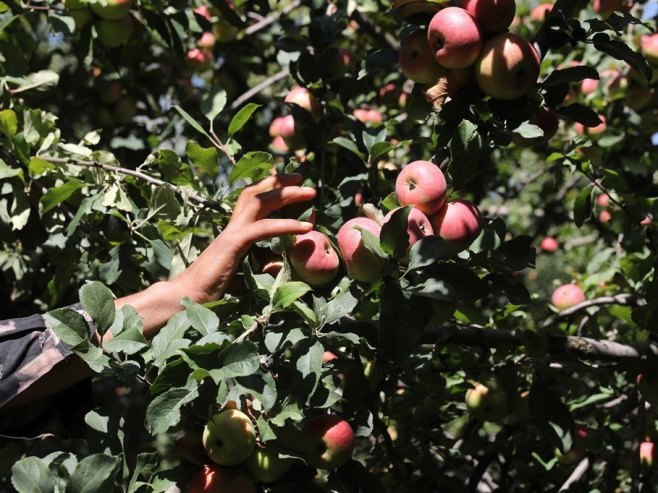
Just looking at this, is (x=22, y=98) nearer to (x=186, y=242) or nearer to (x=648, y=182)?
(x=186, y=242)

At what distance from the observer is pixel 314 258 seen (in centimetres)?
117

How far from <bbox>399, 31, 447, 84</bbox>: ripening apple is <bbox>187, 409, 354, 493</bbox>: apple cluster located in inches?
22.8

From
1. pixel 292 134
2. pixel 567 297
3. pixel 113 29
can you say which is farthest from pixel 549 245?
pixel 113 29

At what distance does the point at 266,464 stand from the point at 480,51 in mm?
716

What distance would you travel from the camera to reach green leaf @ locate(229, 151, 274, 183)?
136 cm

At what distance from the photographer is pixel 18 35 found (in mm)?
2148

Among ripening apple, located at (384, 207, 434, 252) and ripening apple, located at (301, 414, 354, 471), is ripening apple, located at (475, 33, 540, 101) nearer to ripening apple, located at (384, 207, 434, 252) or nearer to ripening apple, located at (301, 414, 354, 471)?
ripening apple, located at (384, 207, 434, 252)

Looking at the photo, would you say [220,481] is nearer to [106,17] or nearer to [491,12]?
[491,12]

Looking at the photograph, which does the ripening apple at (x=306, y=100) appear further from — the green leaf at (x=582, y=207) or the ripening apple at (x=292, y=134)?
the green leaf at (x=582, y=207)

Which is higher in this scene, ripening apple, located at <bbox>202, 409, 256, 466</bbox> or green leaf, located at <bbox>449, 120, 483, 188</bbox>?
green leaf, located at <bbox>449, 120, 483, 188</bbox>

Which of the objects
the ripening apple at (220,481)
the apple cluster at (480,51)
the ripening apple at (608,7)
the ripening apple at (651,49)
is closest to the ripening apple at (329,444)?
the ripening apple at (220,481)

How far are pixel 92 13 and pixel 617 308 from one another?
1.54 meters

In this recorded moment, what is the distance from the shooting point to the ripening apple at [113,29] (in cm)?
198

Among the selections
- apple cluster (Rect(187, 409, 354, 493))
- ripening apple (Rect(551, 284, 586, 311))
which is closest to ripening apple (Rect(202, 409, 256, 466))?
apple cluster (Rect(187, 409, 354, 493))
